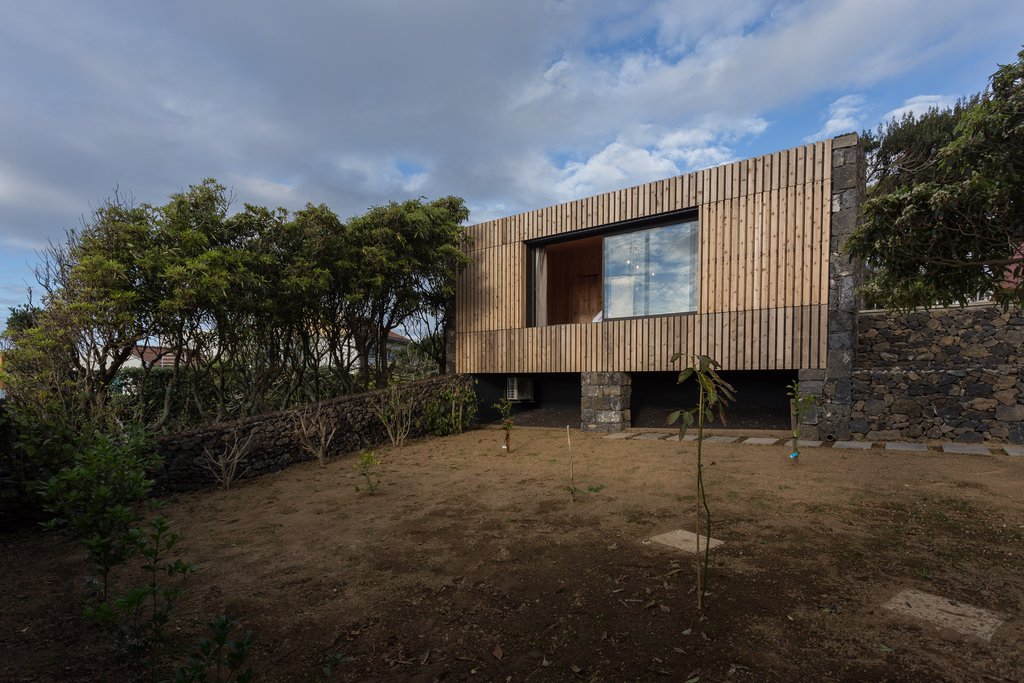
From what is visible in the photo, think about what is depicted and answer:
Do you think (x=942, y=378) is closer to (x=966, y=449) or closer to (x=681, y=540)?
(x=966, y=449)

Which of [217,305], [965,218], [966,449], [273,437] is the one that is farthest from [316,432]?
[966,449]

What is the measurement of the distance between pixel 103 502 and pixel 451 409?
712 centimetres

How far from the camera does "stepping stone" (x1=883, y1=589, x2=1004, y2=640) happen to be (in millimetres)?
2168

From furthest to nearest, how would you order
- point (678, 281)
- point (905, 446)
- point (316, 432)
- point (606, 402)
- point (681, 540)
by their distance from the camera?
point (606, 402) → point (678, 281) → point (316, 432) → point (905, 446) → point (681, 540)

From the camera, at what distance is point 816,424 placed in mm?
7012

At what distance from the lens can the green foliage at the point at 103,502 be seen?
2.38 m

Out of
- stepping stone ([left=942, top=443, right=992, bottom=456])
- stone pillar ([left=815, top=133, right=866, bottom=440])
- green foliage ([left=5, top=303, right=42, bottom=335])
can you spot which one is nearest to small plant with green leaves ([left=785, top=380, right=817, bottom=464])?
stone pillar ([left=815, top=133, right=866, bottom=440])

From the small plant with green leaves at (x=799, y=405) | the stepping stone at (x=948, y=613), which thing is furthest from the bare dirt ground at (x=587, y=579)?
the small plant with green leaves at (x=799, y=405)

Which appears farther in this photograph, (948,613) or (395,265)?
(395,265)

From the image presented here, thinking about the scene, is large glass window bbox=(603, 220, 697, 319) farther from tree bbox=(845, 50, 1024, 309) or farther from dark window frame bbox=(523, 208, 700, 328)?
tree bbox=(845, 50, 1024, 309)

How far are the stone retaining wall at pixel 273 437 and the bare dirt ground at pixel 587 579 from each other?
66cm

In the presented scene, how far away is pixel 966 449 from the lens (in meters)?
5.97

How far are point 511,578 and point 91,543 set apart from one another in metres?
2.17

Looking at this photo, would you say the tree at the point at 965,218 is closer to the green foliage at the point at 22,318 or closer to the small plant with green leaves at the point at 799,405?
the small plant with green leaves at the point at 799,405
